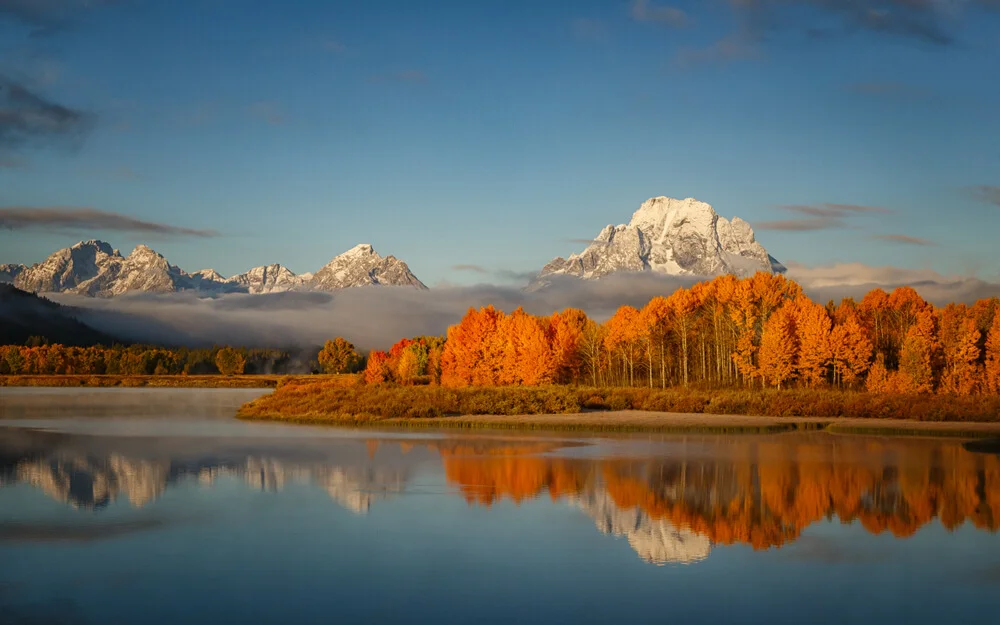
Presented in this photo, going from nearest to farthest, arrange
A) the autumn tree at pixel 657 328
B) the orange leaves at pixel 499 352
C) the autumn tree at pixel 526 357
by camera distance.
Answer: the autumn tree at pixel 526 357
the orange leaves at pixel 499 352
the autumn tree at pixel 657 328

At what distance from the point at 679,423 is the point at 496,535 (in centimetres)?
3361

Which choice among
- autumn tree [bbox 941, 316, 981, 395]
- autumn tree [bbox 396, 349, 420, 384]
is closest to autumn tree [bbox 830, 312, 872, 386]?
autumn tree [bbox 941, 316, 981, 395]

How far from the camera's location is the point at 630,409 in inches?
2677

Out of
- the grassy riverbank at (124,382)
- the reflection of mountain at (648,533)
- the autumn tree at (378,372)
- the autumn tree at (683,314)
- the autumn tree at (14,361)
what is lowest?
the reflection of mountain at (648,533)

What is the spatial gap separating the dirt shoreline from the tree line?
15777 millimetres

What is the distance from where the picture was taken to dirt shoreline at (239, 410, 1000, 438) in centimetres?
5122

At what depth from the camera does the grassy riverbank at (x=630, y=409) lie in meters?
55.0

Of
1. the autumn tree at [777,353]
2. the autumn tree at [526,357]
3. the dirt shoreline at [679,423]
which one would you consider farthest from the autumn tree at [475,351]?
the dirt shoreline at [679,423]

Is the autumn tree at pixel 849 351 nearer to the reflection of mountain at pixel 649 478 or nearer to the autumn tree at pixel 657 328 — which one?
the autumn tree at pixel 657 328

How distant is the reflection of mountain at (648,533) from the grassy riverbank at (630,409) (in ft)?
91.4

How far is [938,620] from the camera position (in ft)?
55.6

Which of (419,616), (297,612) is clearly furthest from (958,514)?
(297,612)

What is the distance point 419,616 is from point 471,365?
7451 centimetres

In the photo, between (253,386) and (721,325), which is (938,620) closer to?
(721,325)
